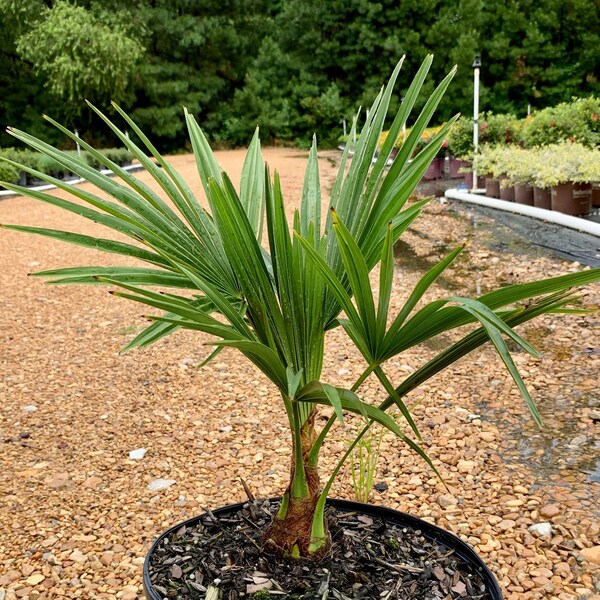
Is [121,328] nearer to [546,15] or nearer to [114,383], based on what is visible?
[114,383]

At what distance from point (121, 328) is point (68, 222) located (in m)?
4.99

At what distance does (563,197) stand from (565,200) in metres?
0.04

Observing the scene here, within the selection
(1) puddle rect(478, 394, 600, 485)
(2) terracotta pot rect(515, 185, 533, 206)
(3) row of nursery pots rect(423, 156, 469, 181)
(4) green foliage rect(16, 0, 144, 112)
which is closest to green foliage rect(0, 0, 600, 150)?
(4) green foliage rect(16, 0, 144, 112)

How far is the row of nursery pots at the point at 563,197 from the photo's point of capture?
694 cm

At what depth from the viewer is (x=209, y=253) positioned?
1.40 m

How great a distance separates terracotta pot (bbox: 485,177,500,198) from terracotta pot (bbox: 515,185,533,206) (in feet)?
3.02

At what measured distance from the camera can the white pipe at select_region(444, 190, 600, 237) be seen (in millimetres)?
6336

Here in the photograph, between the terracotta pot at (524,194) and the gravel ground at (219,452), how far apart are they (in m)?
3.67

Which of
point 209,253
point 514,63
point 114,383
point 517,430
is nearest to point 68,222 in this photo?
point 114,383

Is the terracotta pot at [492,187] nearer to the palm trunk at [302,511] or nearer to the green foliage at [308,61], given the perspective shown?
the palm trunk at [302,511]

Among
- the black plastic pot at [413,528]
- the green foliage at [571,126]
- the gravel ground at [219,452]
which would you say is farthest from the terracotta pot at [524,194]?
the black plastic pot at [413,528]

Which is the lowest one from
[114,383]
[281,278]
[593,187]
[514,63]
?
[114,383]

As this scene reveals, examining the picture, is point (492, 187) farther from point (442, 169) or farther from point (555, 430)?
point (555, 430)

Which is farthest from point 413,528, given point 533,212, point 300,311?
point 533,212
